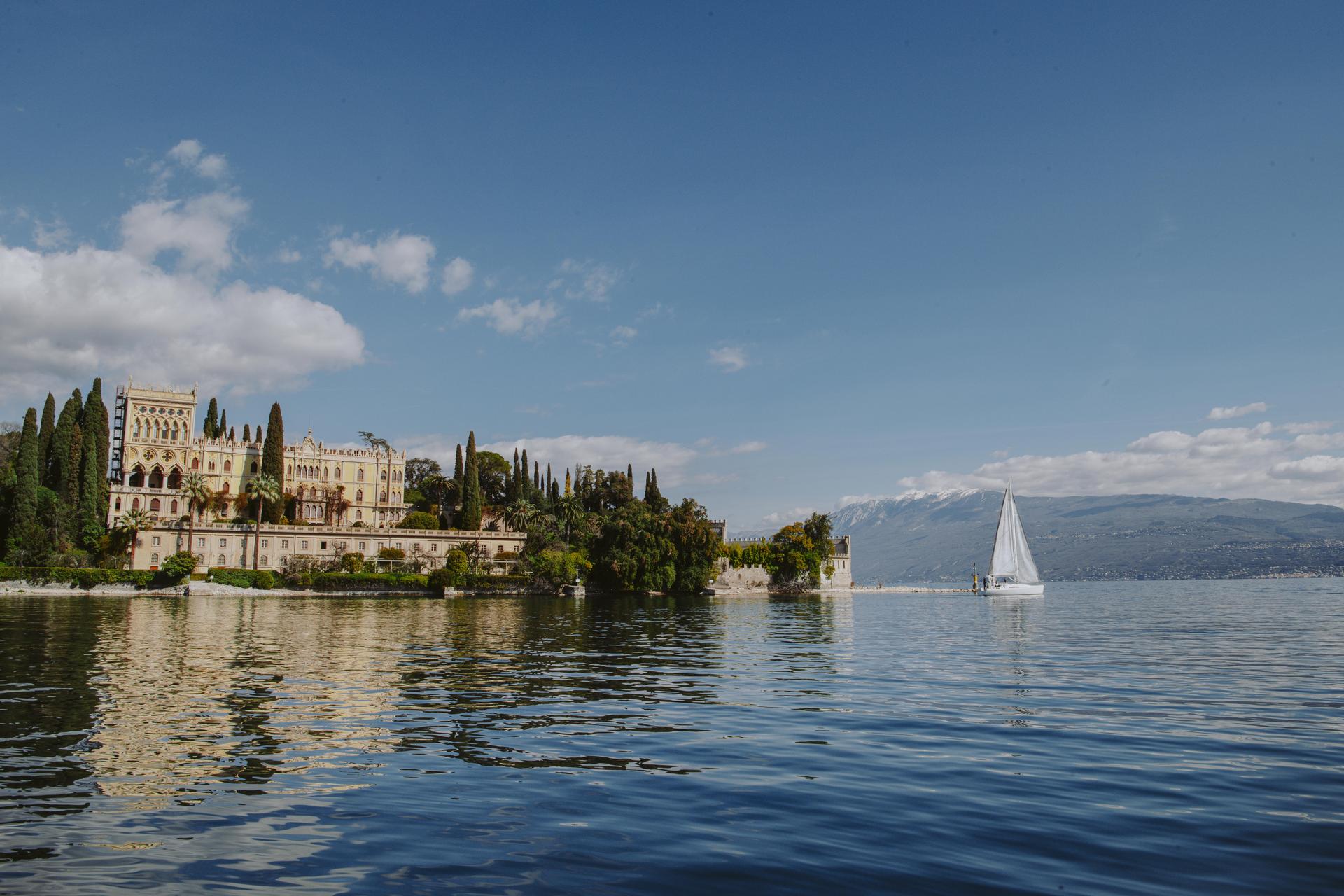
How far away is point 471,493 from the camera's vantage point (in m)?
118

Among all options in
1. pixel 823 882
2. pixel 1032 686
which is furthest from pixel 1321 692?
pixel 823 882

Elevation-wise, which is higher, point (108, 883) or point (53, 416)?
point (53, 416)

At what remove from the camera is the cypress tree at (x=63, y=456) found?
9212 centimetres

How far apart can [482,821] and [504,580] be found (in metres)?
96.5

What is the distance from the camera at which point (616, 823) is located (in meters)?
10.3

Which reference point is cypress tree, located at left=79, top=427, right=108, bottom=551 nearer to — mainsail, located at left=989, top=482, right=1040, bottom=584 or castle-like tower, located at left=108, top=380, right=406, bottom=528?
castle-like tower, located at left=108, top=380, right=406, bottom=528

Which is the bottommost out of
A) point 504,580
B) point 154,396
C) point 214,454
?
point 504,580

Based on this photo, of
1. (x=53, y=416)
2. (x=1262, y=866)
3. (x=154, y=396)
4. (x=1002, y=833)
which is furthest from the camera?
(x=154, y=396)

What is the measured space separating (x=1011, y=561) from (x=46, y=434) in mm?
110682

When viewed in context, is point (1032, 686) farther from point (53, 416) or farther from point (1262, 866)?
point (53, 416)

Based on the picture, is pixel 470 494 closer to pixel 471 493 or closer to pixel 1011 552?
pixel 471 493

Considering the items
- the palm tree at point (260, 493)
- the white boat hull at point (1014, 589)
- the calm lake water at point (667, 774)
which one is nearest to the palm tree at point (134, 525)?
the palm tree at point (260, 493)

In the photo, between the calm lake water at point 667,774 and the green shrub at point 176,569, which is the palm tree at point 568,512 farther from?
the calm lake water at point 667,774

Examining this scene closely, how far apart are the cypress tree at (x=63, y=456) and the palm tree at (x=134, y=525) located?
735cm
